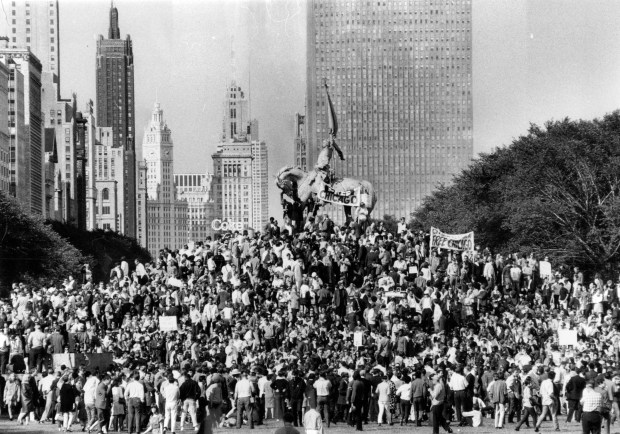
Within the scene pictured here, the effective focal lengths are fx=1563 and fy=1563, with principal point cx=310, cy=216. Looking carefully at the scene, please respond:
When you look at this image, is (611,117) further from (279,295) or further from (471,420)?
(471,420)

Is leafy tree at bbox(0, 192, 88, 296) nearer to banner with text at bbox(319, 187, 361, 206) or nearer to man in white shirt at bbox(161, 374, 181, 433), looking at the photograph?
banner with text at bbox(319, 187, 361, 206)

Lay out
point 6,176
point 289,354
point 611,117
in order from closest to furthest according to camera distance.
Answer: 1. point 289,354
2. point 611,117
3. point 6,176

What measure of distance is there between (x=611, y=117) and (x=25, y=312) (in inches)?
2198

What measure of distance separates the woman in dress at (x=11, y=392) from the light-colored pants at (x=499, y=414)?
1474cm

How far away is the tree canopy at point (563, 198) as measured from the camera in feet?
301

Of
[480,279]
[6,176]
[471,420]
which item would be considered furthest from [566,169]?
[6,176]

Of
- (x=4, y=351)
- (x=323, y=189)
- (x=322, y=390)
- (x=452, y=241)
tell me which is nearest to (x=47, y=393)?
(x=4, y=351)

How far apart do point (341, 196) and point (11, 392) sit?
25.7 metres

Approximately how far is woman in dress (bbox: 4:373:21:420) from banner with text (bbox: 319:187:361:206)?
81.2 ft

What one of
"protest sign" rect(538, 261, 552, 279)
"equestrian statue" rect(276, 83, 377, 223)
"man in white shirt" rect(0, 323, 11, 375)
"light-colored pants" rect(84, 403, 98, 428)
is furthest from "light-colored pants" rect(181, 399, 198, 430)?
"equestrian statue" rect(276, 83, 377, 223)

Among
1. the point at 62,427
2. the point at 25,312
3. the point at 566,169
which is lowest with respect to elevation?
the point at 62,427

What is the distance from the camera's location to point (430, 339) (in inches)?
2183

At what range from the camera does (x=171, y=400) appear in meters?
43.4

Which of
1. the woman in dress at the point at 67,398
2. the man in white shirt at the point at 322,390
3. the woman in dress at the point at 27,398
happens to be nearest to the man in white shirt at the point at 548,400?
the man in white shirt at the point at 322,390
